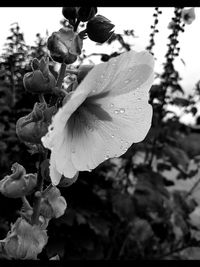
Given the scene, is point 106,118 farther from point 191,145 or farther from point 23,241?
point 191,145

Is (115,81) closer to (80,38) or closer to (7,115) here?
(80,38)

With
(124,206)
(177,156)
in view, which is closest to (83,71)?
(124,206)

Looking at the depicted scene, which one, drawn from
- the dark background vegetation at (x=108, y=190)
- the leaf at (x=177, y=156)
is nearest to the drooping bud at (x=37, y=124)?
the dark background vegetation at (x=108, y=190)

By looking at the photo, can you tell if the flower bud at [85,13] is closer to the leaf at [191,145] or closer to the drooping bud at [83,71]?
the drooping bud at [83,71]

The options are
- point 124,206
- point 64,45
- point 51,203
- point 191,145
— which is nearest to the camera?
point 64,45

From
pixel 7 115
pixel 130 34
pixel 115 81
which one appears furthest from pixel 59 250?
pixel 115 81

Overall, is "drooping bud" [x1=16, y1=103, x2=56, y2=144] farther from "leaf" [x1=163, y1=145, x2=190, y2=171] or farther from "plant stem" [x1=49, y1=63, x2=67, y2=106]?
"leaf" [x1=163, y1=145, x2=190, y2=171]
